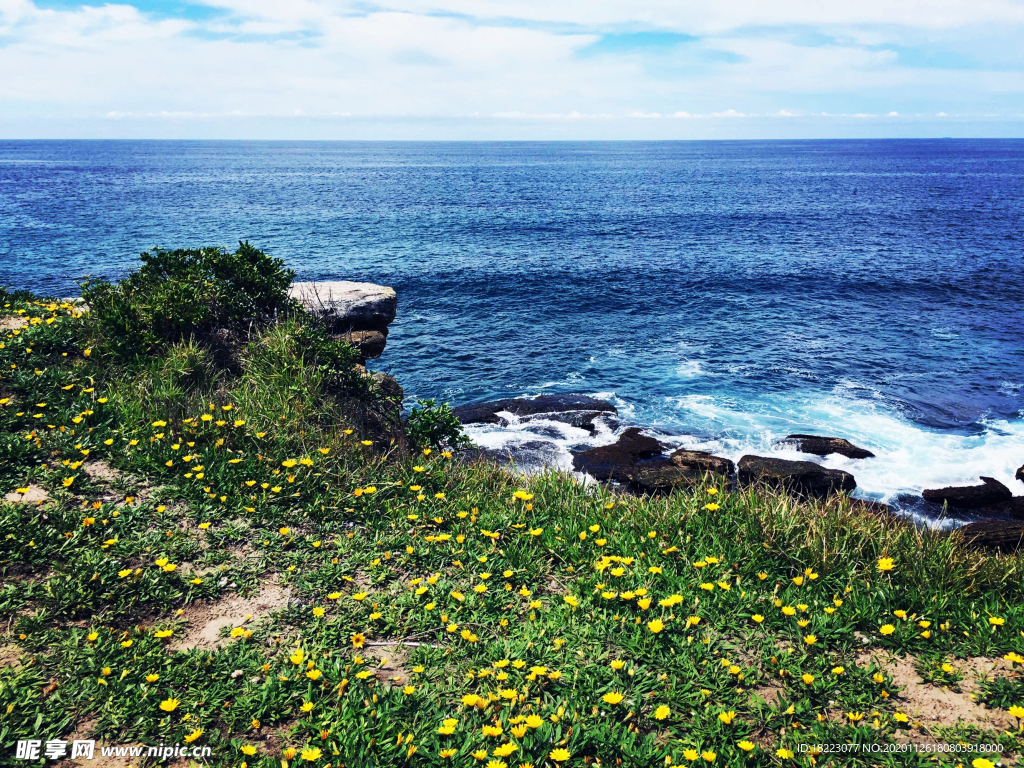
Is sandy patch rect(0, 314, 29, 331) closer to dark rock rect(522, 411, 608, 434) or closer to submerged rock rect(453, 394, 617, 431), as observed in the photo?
submerged rock rect(453, 394, 617, 431)

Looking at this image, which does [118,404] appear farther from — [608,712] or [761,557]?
[761,557]

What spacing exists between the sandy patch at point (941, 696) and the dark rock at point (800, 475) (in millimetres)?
10296

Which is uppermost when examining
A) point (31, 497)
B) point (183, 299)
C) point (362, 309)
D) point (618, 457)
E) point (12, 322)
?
point (183, 299)

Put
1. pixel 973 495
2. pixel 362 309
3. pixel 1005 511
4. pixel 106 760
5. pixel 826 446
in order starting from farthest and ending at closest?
Result: 1. pixel 362 309
2. pixel 826 446
3. pixel 973 495
4. pixel 1005 511
5. pixel 106 760

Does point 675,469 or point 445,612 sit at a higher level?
point 445,612

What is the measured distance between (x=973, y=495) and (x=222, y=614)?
16181 millimetres

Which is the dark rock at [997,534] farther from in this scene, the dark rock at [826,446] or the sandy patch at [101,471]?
the sandy patch at [101,471]

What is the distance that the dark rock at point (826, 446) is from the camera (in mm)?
16281

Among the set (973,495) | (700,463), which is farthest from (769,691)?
(973,495)

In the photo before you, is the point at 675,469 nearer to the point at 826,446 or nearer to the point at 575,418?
the point at 575,418

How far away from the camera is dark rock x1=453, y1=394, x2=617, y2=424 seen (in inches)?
736

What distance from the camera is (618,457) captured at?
53.3ft

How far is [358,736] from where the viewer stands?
3.82 meters

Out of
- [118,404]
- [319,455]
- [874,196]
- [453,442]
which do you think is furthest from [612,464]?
[874,196]
